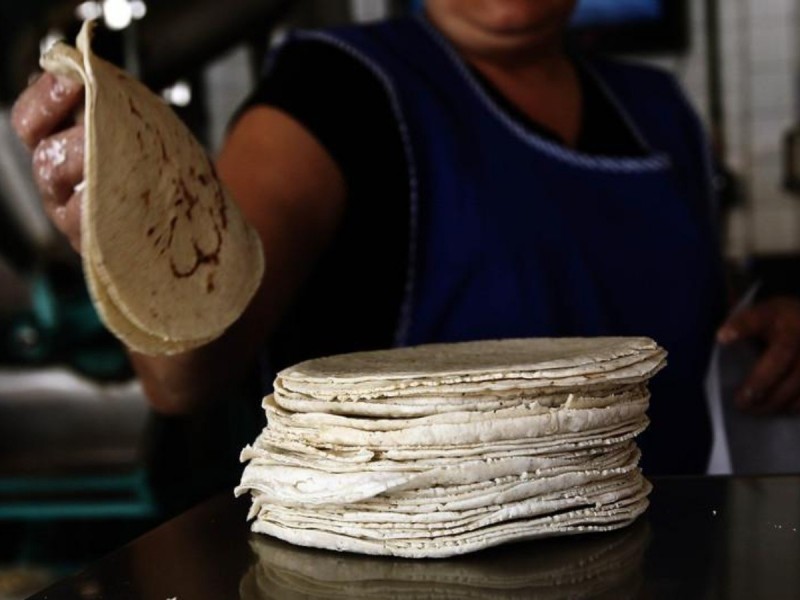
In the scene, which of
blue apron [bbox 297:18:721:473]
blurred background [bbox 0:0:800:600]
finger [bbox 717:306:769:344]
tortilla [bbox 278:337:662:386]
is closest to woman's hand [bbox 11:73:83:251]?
tortilla [bbox 278:337:662:386]

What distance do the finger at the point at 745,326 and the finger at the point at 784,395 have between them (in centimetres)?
7

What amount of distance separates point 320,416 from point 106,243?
208 millimetres

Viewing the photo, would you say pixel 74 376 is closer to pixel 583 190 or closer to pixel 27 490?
pixel 27 490

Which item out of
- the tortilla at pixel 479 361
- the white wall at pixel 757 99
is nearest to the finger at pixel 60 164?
the tortilla at pixel 479 361

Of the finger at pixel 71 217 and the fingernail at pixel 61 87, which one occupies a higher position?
the fingernail at pixel 61 87

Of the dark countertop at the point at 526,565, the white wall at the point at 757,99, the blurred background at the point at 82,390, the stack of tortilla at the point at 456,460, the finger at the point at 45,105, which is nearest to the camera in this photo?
the dark countertop at the point at 526,565

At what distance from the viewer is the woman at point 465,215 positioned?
4.70 feet

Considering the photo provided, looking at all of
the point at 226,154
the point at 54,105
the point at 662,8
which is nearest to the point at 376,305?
the point at 226,154

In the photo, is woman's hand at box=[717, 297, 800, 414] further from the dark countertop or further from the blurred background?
the blurred background

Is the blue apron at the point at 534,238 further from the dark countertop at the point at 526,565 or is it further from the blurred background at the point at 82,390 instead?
the blurred background at the point at 82,390

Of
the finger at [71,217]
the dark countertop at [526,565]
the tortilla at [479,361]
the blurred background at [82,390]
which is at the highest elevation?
the finger at [71,217]

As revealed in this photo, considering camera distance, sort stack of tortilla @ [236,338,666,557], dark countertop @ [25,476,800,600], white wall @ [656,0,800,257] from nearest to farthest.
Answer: dark countertop @ [25,476,800,600], stack of tortilla @ [236,338,666,557], white wall @ [656,0,800,257]

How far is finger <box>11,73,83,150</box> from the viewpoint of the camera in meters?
→ 0.95

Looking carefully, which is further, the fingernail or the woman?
the woman
